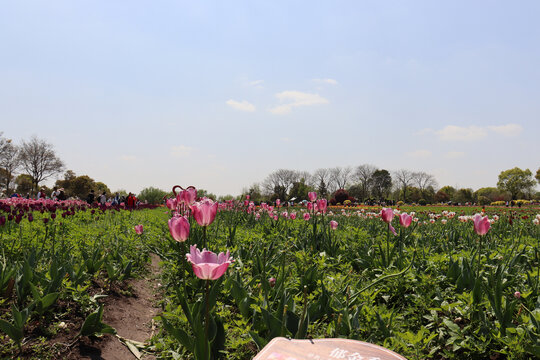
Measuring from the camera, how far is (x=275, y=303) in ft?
9.26

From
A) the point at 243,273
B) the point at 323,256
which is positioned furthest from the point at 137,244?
the point at 323,256

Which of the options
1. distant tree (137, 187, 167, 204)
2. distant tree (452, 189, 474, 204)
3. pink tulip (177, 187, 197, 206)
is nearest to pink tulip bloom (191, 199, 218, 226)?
pink tulip (177, 187, 197, 206)

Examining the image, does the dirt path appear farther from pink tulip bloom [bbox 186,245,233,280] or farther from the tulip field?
pink tulip bloom [bbox 186,245,233,280]

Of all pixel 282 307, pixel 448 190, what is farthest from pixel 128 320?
pixel 448 190

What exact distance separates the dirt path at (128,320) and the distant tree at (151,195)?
28.3 m

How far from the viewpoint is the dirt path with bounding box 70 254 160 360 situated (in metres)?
2.64

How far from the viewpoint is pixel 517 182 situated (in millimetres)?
64625

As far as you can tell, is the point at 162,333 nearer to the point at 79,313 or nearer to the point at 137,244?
the point at 79,313

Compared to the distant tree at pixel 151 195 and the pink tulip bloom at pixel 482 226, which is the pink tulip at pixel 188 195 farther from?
the distant tree at pixel 151 195

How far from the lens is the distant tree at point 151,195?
31766 mm

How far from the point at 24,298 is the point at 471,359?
3.52 m

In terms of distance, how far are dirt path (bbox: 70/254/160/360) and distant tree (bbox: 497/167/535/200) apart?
7398 centimetres

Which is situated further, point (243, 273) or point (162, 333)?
point (243, 273)

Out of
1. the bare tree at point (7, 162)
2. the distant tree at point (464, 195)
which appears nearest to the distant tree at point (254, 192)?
the bare tree at point (7, 162)
